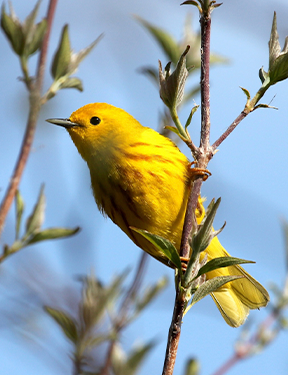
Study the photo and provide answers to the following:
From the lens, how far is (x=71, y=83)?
2.92 meters

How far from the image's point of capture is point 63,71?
2900mm

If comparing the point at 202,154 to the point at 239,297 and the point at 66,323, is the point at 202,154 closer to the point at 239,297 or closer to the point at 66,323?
the point at 66,323

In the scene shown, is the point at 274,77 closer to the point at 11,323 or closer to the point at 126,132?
the point at 11,323

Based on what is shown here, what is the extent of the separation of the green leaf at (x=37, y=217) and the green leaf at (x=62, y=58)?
25.9 inches

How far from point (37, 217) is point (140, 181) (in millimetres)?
671

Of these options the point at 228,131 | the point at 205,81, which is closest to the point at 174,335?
the point at 228,131

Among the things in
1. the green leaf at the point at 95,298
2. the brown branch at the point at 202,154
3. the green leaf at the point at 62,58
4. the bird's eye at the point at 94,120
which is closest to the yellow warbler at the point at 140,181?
the bird's eye at the point at 94,120

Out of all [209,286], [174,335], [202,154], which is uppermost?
[202,154]

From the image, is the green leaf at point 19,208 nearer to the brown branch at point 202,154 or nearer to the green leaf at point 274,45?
the brown branch at point 202,154

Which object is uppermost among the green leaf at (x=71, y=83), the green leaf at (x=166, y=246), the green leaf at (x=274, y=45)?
the green leaf at (x=274, y=45)

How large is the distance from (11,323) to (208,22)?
4.20 ft

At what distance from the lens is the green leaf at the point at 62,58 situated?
2.79 meters

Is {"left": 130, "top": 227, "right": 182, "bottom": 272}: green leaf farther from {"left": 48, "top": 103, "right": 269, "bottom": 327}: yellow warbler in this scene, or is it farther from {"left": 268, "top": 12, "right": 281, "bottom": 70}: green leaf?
{"left": 48, "top": 103, "right": 269, "bottom": 327}: yellow warbler

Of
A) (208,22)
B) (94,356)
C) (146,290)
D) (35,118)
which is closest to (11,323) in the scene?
(94,356)
